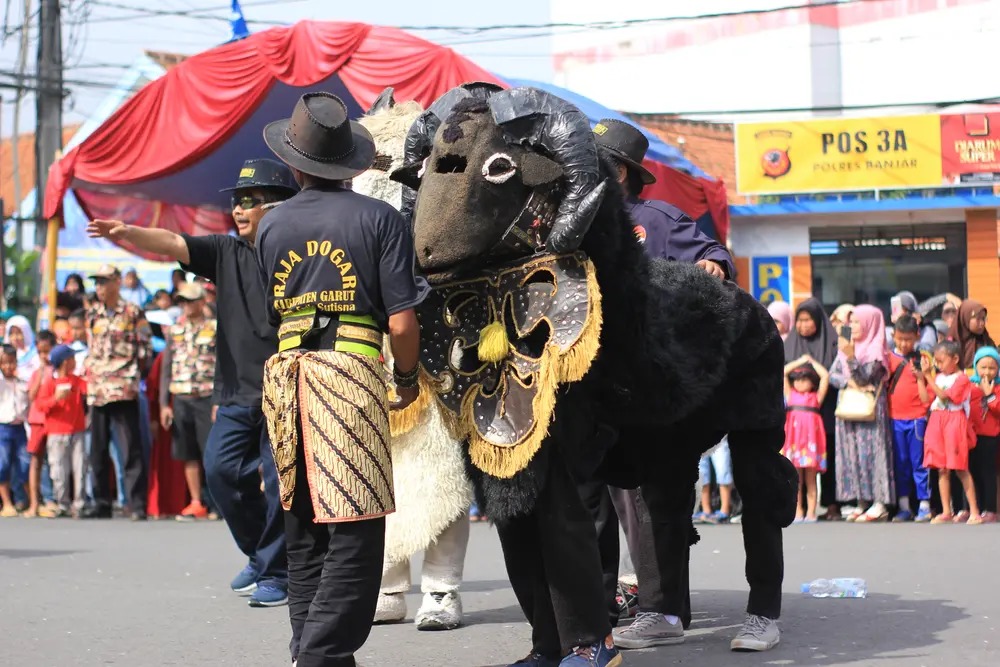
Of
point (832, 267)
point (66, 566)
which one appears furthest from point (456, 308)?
point (832, 267)

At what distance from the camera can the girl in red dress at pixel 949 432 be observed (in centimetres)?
1157

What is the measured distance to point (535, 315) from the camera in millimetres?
4910

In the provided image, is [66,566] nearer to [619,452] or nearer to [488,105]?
[619,452]

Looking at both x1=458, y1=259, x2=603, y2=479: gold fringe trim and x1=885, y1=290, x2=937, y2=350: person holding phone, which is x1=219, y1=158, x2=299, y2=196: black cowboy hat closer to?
x1=458, y1=259, x2=603, y2=479: gold fringe trim

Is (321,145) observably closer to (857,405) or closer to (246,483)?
(246,483)

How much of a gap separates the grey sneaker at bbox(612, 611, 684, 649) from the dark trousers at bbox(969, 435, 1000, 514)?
6676 mm

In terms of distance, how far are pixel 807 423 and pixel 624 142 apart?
6594 mm

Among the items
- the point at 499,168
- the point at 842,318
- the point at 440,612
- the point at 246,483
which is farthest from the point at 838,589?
the point at 842,318

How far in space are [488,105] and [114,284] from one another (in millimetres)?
8718

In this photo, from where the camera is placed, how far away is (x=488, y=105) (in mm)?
5004

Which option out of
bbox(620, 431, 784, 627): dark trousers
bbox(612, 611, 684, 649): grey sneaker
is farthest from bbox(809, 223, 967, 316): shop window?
bbox(612, 611, 684, 649): grey sneaker

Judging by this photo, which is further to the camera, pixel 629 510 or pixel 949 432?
pixel 949 432

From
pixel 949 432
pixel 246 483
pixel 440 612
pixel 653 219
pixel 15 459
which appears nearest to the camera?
pixel 653 219

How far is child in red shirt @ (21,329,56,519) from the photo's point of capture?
1370 centimetres
